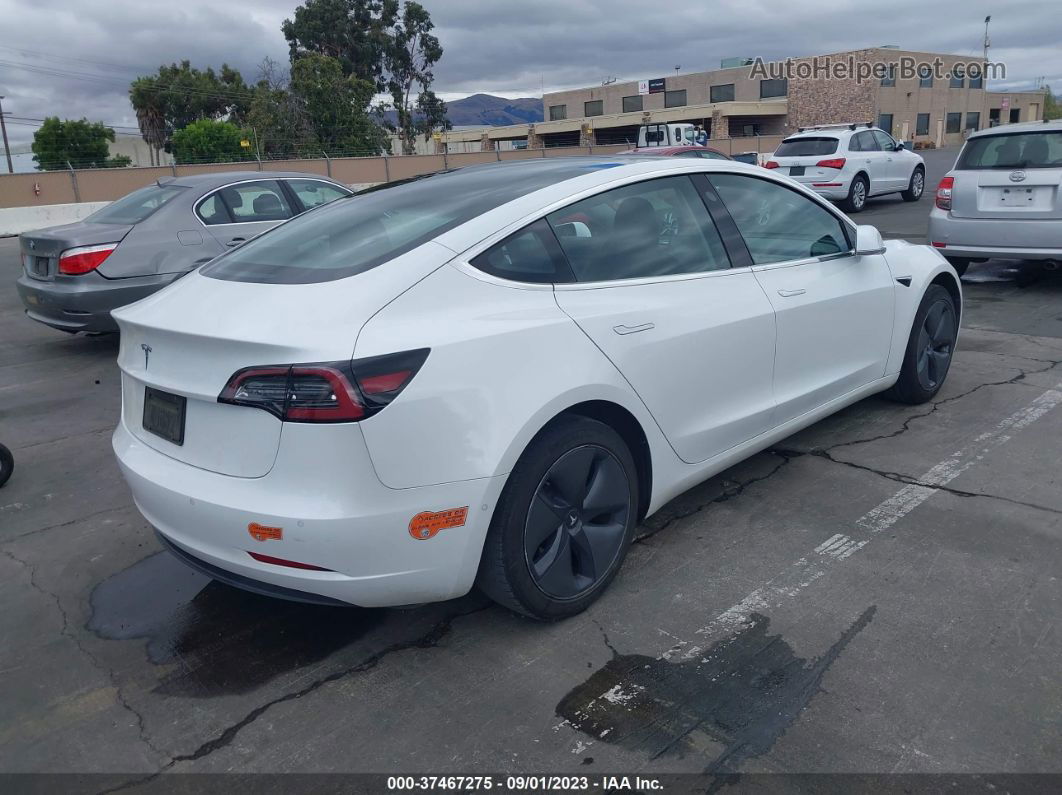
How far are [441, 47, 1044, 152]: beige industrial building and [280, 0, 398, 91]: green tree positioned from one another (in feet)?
27.2

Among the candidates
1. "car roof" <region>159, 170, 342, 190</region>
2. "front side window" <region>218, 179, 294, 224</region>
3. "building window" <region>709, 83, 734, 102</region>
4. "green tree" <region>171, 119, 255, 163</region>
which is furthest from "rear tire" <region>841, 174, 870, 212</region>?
"building window" <region>709, 83, 734, 102</region>

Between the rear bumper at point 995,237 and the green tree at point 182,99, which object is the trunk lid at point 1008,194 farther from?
the green tree at point 182,99

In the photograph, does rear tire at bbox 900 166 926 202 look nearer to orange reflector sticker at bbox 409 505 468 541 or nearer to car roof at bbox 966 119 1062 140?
car roof at bbox 966 119 1062 140

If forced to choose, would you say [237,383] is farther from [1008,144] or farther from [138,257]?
[1008,144]

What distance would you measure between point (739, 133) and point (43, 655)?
66966 millimetres

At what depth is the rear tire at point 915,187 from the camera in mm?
18656

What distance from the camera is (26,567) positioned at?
3.89 metres

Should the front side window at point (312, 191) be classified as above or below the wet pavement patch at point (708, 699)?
above

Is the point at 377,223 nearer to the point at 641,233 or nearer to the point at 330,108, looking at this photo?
the point at 641,233

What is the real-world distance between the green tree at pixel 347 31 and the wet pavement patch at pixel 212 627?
182 feet

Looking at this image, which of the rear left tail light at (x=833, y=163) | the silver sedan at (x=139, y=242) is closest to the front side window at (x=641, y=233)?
the silver sedan at (x=139, y=242)

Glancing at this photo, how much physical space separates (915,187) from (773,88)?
49.2 metres

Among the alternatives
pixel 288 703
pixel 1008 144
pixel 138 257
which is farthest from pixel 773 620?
pixel 1008 144

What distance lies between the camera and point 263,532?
268cm
